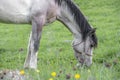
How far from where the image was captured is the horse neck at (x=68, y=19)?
8602 mm

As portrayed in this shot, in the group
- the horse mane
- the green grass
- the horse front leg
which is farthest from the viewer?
the horse mane

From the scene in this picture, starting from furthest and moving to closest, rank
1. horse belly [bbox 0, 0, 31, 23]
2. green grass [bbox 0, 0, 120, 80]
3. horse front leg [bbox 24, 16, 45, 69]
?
1. horse front leg [bbox 24, 16, 45, 69]
2. horse belly [bbox 0, 0, 31, 23]
3. green grass [bbox 0, 0, 120, 80]

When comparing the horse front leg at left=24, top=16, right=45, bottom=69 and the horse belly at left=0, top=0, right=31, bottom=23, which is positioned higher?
the horse belly at left=0, top=0, right=31, bottom=23

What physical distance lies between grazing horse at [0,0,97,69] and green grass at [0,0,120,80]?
340mm

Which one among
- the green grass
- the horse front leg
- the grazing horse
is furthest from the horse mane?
the green grass

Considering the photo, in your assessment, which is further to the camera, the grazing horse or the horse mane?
the horse mane

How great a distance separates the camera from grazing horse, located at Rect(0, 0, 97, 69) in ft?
26.2

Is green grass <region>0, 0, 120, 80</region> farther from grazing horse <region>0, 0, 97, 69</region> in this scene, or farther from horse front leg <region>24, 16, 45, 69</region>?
grazing horse <region>0, 0, 97, 69</region>

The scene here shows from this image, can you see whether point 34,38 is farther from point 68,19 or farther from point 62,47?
point 62,47

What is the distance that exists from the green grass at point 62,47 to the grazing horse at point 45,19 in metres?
0.34

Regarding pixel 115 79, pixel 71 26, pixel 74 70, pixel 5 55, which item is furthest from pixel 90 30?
pixel 5 55

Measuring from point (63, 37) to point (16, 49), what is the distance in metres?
1.84

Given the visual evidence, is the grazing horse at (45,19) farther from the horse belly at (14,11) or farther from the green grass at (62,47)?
the green grass at (62,47)

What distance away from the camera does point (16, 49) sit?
1184 centimetres
